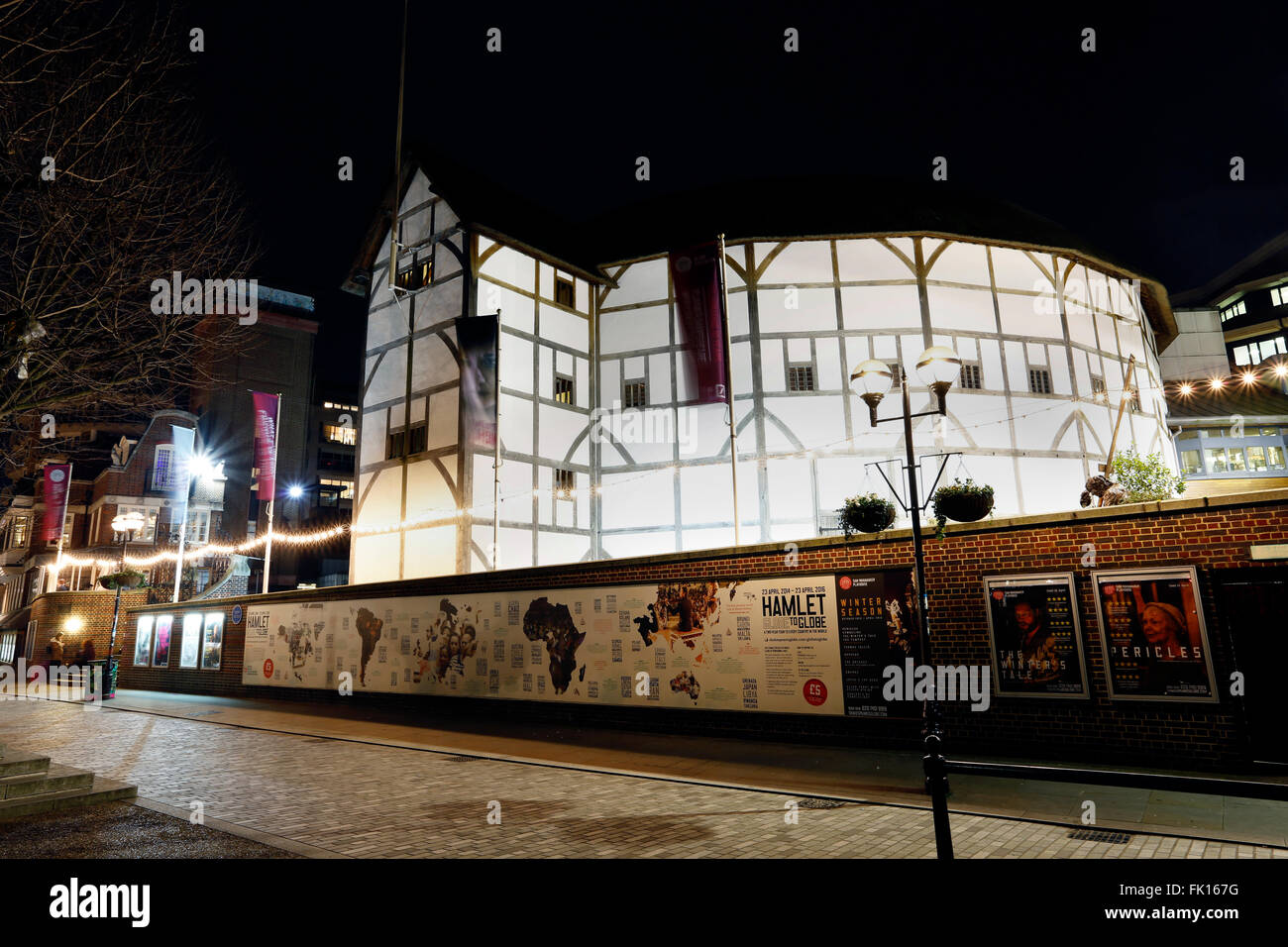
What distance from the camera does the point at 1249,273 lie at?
4275 cm

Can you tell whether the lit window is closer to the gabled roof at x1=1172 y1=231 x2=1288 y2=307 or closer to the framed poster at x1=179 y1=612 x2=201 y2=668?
the framed poster at x1=179 y1=612 x2=201 y2=668

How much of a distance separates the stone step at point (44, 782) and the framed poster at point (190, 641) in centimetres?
1609

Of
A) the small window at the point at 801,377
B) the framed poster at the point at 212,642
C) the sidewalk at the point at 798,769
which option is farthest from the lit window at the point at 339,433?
the sidewalk at the point at 798,769

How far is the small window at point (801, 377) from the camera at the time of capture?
848 inches

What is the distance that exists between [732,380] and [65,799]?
54.7ft

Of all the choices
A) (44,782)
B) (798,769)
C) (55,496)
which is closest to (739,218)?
(798,769)

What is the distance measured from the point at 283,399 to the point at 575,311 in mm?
31995

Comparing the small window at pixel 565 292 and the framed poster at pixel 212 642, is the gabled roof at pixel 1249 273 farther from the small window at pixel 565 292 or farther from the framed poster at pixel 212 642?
the framed poster at pixel 212 642

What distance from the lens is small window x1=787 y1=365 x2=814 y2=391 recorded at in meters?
21.5

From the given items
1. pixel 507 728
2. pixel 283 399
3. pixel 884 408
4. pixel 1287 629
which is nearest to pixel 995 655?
pixel 1287 629

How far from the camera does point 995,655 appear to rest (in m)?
8.94

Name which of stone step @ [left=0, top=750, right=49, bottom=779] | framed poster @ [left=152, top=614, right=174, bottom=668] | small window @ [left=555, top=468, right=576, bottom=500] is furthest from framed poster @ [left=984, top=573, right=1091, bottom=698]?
framed poster @ [left=152, top=614, right=174, bottom=668]
